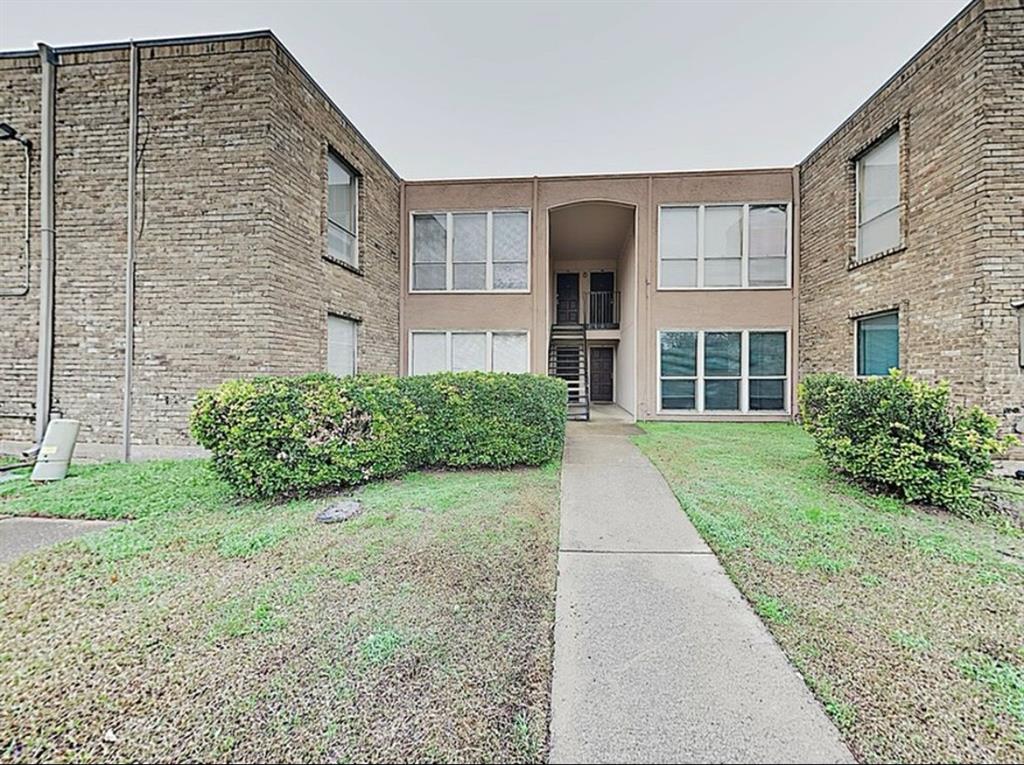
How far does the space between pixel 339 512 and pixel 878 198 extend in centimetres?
1097

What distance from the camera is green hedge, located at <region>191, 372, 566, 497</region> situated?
500 cm

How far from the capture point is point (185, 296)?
7.35 m

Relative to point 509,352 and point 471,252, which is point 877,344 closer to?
point 509,352

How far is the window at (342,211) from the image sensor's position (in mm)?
9461

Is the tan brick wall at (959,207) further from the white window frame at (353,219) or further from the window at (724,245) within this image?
the white window frame at (353,219)

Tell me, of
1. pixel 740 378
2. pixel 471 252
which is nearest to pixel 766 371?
pixel 740 378

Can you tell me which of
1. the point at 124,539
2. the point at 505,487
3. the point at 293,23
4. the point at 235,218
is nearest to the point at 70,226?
the point at 235,218

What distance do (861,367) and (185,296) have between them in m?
12.3

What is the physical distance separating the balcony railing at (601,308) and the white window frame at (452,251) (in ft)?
19.3

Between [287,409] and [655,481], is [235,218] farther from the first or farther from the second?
[655,481]

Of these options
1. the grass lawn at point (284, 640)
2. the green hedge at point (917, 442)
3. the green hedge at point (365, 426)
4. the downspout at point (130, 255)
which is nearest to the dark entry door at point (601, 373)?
the green hedge at point (365, 426)

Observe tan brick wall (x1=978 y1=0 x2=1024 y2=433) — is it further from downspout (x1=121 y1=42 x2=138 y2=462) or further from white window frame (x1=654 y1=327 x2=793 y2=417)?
downspout (x1=121 y1=42 x2=138 y2=462)

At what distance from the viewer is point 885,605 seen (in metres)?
2.93

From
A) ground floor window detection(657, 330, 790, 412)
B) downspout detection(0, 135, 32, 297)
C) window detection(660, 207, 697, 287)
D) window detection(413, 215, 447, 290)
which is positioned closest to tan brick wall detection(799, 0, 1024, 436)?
ground floor window detection(657, 330, 790, 412)
